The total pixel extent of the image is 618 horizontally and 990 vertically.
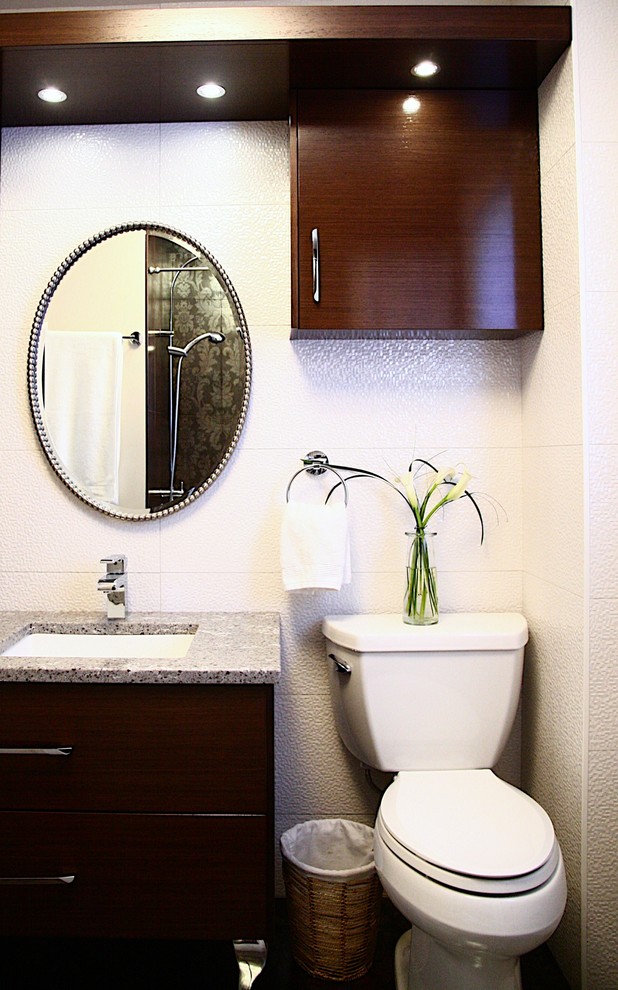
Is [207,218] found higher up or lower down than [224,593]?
higher up

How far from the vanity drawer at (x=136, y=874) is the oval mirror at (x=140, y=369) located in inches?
31.4

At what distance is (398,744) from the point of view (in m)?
1.73

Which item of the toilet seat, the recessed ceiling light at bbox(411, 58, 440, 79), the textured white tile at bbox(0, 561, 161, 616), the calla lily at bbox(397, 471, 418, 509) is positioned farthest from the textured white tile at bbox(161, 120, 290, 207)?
the toilet seat

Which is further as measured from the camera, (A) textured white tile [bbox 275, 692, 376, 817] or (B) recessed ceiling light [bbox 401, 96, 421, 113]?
(A) textured white tile [bbox 275, 692, 376, 817]

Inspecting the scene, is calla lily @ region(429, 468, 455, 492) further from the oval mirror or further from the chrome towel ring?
the oval mirror

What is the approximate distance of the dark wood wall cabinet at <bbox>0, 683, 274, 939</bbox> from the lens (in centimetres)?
144

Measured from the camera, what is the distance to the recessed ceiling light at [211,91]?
1.77 metres

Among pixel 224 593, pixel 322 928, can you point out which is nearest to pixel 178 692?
pixel 224 593

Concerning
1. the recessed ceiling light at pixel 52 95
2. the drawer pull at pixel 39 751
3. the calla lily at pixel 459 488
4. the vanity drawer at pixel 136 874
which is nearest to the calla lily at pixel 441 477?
the calla lily at pixel 459 488

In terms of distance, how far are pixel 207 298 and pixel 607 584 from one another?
1.21 m

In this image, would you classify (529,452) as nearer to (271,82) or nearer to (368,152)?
(368,152)

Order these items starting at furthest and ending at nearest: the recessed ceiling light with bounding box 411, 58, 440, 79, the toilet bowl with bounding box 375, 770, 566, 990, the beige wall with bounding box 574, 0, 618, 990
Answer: the recessed ceiling light with bounding box 411, 58, 440, 79 → the beige wall with bounding box 574, 0, 618, 990 → the toilet bowl with bounding box 375, 770, 566, 990

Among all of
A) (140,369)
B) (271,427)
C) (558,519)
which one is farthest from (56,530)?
(558,519)

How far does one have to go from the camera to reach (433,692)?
1718 millimetres
